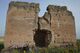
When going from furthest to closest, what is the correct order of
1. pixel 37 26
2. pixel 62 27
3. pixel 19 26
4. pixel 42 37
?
pixel 42 37, pixel 62 27, pixel 37 26, pixel 19 26

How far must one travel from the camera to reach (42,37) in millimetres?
18547

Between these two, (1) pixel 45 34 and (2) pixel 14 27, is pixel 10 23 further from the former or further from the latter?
(1) pixel 45 34

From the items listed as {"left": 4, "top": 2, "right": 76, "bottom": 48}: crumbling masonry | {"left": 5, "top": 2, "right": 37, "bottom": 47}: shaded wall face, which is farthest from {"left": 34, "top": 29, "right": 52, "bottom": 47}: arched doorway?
{"left": 5, "top": 2, "right": 37, "bottom": 47}: shaded wall face

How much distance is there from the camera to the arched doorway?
17.6 meters

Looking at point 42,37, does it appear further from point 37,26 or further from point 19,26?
point 19,26

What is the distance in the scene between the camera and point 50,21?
56.7 feet

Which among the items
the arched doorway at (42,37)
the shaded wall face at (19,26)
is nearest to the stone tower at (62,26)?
the arched doorway at (42,37)

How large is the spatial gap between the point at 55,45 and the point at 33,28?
226 centimetres

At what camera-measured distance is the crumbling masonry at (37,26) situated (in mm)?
16203

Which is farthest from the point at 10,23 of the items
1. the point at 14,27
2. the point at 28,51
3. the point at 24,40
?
the point at 28,51

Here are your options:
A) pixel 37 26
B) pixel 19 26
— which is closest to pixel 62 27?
pixel 37 26

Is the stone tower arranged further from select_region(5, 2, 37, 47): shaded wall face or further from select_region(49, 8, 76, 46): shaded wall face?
select_region(5, 2, 37, 47): shaded wall face

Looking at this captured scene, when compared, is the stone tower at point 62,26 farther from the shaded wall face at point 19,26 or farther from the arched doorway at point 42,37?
the shaded wall face at point 19,26

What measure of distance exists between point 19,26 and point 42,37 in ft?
10.1
